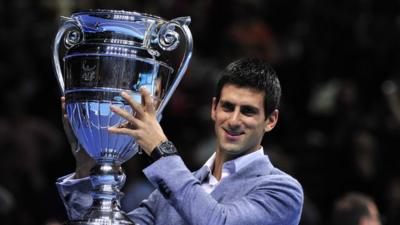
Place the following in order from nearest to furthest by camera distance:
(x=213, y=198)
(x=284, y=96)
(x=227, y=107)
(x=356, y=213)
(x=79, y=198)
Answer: (x=213, y=198) → (x=227, y=107) → (x=79, y=198) → (x=356, y=213) → (x=284, y=96)

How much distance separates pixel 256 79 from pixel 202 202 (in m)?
0.46

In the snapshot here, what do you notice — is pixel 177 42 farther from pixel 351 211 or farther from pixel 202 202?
pixel 351 211

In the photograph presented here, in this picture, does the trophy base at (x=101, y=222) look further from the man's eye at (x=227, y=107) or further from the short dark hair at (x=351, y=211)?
the short dark hair at (x=351, y=211)

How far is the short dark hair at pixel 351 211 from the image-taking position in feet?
15.6

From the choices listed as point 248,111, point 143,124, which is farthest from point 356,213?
point 143,124

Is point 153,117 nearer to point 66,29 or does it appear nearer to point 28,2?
point 66,29

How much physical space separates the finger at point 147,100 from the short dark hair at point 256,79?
0.32m

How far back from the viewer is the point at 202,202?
9.92 feet

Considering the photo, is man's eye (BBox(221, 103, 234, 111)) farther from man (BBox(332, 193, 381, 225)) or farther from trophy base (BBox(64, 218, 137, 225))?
man (BBox(332, 193, 381, 225))

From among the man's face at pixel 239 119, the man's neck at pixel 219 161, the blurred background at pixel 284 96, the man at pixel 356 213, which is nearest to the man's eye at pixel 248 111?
the man's face at pixel 239 119

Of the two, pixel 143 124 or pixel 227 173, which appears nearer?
pixel 143 124

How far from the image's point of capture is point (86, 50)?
321 centimetres

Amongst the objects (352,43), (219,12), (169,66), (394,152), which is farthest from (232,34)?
(169,66)

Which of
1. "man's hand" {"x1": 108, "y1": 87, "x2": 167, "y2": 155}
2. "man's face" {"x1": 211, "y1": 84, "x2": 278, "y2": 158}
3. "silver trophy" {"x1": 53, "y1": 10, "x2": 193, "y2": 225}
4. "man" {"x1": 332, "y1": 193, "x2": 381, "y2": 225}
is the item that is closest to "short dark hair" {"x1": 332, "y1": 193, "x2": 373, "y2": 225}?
"man" {"x1": 332, "y1": 193, "x2": 381, "y2": 225}
